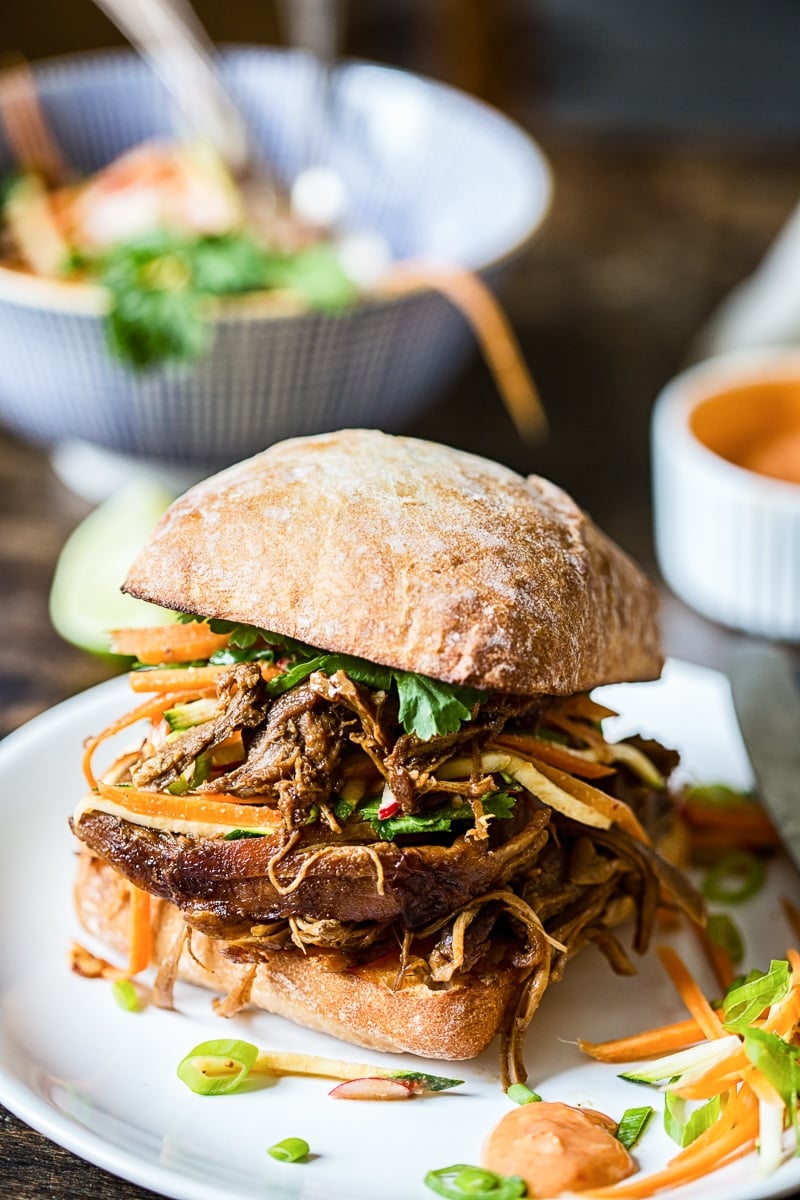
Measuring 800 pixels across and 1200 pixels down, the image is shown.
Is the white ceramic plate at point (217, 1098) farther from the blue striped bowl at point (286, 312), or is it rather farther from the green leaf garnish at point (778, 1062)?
the blue striped bowl at point (286, 312)

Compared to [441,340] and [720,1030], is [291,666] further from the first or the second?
[441,340]

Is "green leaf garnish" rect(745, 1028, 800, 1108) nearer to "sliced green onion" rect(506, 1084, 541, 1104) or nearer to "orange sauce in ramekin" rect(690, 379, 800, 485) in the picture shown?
"sliced green onion" rect(506, 1084, 541, 1104)

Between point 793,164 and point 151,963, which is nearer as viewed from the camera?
point 151,963

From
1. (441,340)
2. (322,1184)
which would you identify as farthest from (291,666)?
(441,340)

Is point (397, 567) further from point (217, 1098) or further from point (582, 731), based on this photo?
point (217, 1098)

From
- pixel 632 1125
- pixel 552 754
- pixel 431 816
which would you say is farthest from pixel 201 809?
pixel 632 1125

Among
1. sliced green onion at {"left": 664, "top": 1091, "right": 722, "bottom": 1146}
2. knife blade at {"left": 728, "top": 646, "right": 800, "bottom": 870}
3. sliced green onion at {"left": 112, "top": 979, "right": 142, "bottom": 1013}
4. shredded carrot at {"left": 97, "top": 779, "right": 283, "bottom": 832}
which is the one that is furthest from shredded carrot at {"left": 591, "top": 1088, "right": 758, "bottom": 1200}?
sliced green onion at {"left": 112, "top": 979, "right": 142, "bottom": 1013}
